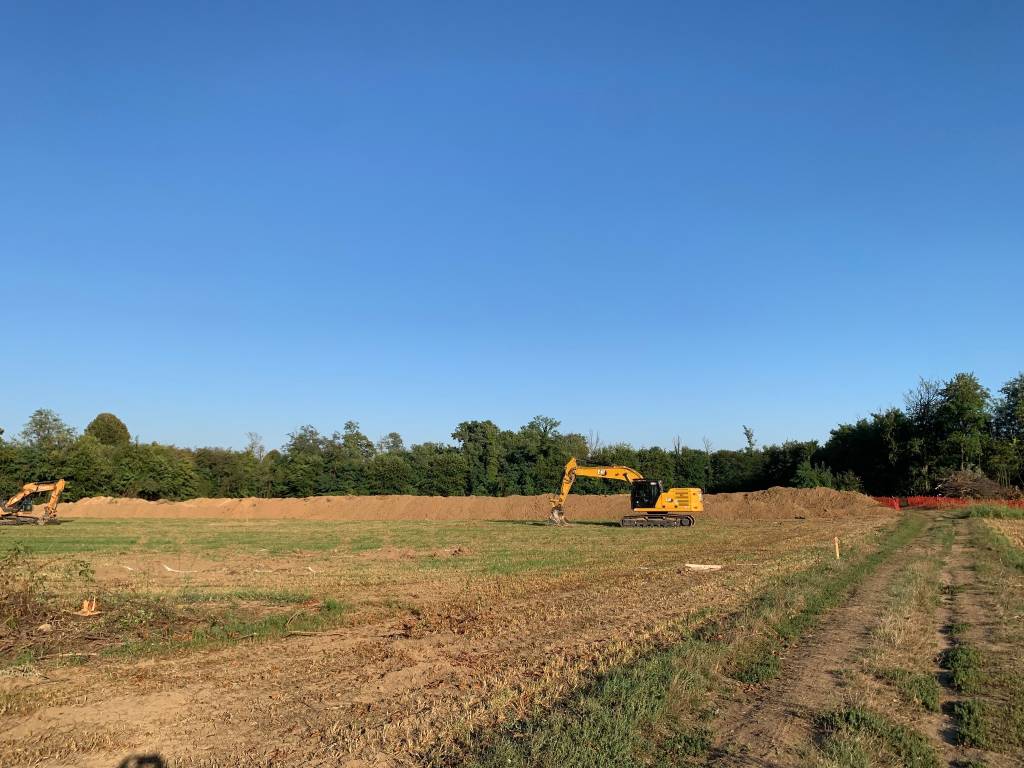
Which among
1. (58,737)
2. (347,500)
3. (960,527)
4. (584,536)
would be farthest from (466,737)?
(347,500)

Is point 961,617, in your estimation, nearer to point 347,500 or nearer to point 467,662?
point 467,662

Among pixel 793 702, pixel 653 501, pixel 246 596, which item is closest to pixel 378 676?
pixel 793 702

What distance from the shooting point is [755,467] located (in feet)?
223

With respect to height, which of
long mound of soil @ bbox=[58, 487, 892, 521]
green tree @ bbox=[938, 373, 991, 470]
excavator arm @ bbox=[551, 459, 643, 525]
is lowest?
long mound of soil @ bbox=[58, 487, 892, 521]

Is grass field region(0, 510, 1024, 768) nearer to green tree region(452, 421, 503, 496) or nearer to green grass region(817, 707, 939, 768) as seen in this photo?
green grass region(817, 707, 939, 768)

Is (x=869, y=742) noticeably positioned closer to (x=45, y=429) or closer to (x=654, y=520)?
(x=654, y=520)

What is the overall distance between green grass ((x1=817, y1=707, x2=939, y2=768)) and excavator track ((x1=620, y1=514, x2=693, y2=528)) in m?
32.0

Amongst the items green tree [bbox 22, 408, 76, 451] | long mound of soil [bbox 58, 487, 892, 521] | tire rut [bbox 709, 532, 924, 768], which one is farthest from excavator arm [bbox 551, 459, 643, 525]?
green tree [bbox 22, 408, 76, 451]

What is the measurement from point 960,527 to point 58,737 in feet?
128

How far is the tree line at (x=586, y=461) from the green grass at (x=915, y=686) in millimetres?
55617

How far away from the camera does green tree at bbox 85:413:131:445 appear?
360 feet

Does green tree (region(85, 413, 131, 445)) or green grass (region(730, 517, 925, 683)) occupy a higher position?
green tree (region(85, 413, 131, 445))

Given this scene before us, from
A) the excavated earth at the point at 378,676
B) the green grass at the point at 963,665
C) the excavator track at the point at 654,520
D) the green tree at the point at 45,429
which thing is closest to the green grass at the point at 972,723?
the green grass at the point at 963,665

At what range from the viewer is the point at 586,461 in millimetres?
72312
